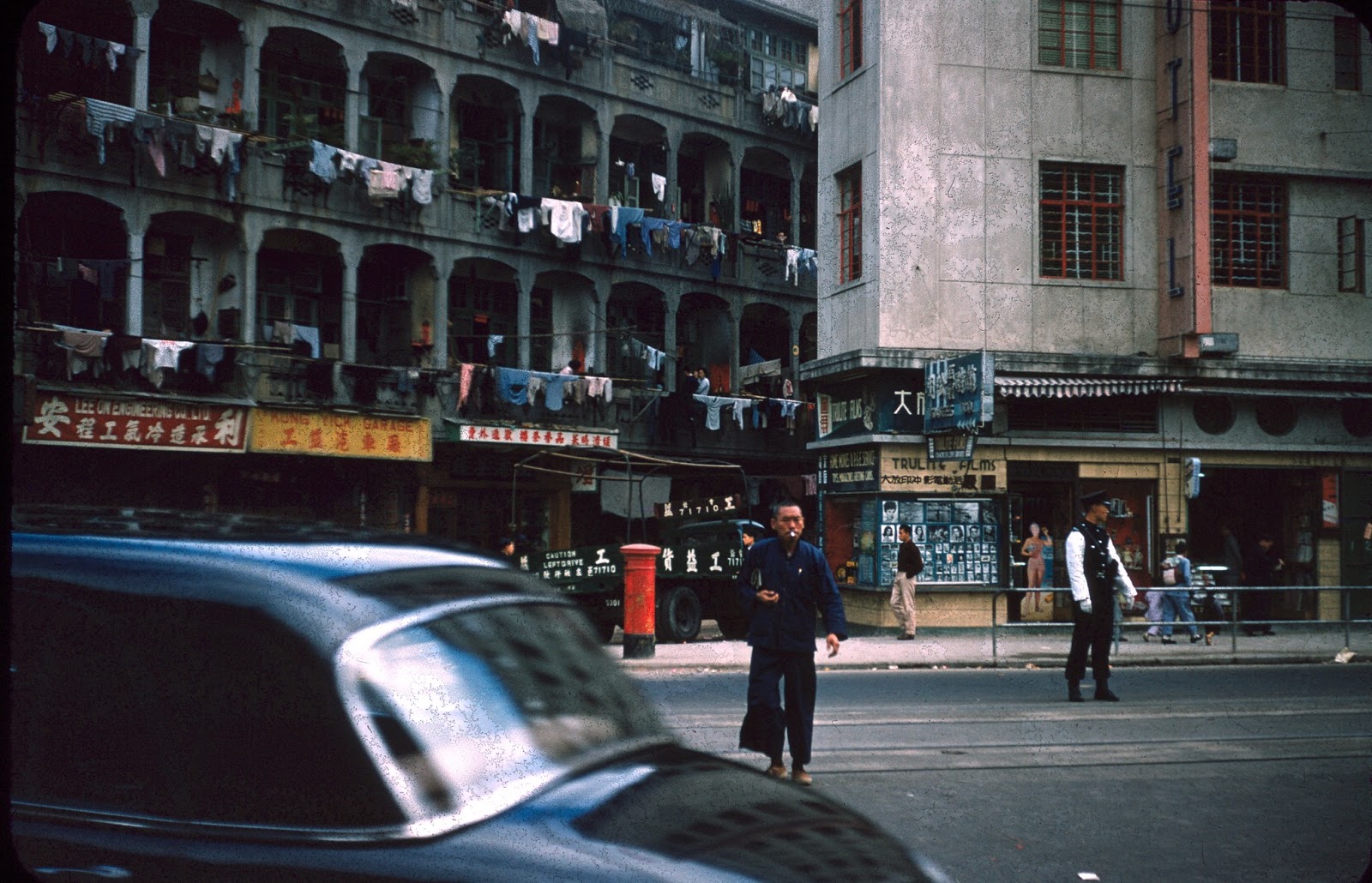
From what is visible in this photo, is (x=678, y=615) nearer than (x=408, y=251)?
Yes

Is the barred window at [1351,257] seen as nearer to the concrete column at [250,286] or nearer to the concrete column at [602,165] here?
the concrete column at [602,165]

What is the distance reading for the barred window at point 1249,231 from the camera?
990 inches

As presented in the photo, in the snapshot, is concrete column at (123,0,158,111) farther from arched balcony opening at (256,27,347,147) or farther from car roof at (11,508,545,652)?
car roof at (11,508,545,652)

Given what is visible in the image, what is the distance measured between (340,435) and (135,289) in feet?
16.0

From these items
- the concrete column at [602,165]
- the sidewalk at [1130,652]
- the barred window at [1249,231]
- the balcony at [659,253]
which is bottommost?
the sidewalk at [1130,652]

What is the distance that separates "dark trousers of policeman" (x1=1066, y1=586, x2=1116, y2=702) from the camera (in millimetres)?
13109

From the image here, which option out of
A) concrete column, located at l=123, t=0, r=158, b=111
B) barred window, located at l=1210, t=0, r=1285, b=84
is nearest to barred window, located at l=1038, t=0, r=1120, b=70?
barred window, located at l=1210, t=0, r=1285, b=84

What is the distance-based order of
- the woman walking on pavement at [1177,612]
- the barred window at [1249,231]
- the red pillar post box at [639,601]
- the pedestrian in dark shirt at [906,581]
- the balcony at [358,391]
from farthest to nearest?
the barred window at [1249,231], the balcony at [358,391], the pedestrian in dark shirt at [906,581], the woman walking on pavement at [1177,612], the red pillar post box at [639,601]

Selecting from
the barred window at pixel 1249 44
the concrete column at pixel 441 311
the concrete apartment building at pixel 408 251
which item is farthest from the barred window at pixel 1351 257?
the concrete column at pixel 441 311

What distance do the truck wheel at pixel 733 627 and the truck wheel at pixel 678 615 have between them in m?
0.95

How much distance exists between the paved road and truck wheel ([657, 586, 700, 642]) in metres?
5.41

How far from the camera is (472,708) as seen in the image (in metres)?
2.93

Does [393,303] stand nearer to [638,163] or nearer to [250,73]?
[250,73]

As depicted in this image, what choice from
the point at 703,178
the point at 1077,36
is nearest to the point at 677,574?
the point at 1077,36
